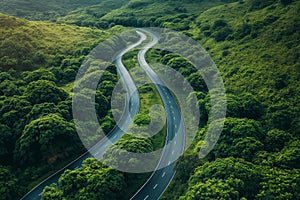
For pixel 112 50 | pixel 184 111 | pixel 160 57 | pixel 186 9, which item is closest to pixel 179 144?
pixel 184 111

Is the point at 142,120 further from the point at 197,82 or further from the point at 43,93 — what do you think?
the point at 43,93

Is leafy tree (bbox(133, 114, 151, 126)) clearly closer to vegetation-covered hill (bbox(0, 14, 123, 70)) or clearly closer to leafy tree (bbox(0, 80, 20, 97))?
leafy tree (bbox(0, 80, 20, 97))

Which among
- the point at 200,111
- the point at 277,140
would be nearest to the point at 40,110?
the point at 200,111

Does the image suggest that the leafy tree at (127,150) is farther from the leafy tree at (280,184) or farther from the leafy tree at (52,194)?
the leafy tree at (280,184)

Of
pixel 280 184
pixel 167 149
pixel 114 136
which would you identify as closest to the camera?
pixel 280 184

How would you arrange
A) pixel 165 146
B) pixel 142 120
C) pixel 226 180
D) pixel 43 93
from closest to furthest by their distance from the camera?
pixel 226 180 → pixel 165 146 → pixel 142 120 → pixel 43 93

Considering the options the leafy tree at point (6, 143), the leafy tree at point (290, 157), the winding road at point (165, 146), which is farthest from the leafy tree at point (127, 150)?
the leafy tree at point (290, 157)
